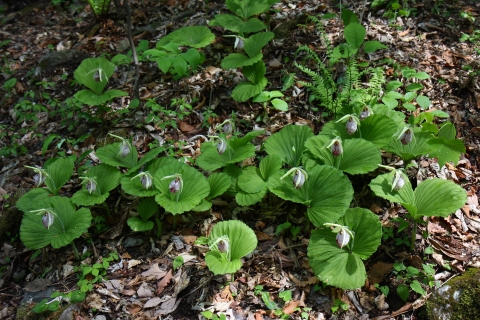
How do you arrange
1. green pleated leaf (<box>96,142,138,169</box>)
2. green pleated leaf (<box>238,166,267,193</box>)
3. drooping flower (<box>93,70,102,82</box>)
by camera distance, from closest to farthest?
green pleated leaf (<box>238,166,267,193</box>) → green pleated leaf (<box>96,142,138,169</box>) → drooping flower (<box>93,70,102,82</box>)

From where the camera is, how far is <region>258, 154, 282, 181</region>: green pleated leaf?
3.13 meters

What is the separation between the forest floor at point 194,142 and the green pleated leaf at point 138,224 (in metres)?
0.14

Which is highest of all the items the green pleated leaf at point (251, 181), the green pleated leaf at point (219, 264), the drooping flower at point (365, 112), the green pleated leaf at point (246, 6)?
the green pleated leaf at point (246, 6)

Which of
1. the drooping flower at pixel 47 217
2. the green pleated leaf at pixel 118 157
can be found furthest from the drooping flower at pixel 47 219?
the green pleated leaf at pixel 118 157

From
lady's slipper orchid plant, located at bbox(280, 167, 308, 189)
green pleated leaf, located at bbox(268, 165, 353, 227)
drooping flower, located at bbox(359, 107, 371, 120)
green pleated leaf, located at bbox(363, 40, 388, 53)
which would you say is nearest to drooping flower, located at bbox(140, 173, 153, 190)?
green pleated leaf, located at bbox(268, 165, 353, 227)

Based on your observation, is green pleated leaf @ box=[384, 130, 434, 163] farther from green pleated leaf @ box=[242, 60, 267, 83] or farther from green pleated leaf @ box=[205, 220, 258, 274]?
green pleated leaf @ box=[242, 60, 267, 83]

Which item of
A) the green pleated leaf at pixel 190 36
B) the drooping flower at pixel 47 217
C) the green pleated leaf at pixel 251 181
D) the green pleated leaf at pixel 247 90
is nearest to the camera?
the drooping flower at pixel 47 217

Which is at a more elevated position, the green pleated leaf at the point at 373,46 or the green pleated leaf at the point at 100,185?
the green pleated leaf at the point at 373,46

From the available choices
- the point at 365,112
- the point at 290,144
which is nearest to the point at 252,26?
the point at 290,144

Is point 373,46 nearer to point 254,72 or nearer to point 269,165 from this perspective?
point 254,72

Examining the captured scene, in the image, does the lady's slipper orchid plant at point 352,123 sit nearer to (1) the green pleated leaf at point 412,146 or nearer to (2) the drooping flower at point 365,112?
(2) the drooping flower at point 365,112

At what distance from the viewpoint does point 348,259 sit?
8.42 feet

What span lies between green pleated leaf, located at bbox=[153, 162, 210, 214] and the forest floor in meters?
0.32

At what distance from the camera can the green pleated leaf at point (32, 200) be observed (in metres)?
3.13
